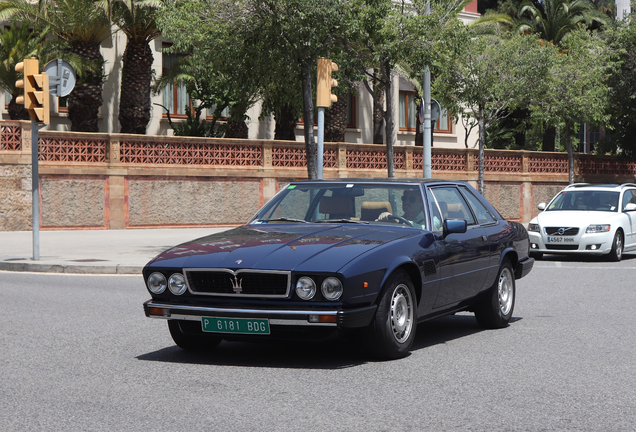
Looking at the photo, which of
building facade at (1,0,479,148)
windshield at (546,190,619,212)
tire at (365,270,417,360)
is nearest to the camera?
tire at (365,270,417,360)

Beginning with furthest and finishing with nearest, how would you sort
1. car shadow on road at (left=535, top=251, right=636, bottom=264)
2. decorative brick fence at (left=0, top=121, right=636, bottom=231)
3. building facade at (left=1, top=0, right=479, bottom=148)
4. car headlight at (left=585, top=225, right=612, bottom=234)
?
building facade at (left=1, top=0, right=479, bottom=148) → decorative brick fence at (left=0, top=121, right=636, bottom=231) → car shadow on road at (left=535, top=251, right=636, bottom=264) → car headlight at (left=585, top=225, right=612, bottom=234)

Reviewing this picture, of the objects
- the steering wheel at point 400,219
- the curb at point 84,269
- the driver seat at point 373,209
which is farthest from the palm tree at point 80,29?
the steering wheel at point 400,219

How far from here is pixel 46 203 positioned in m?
24.0

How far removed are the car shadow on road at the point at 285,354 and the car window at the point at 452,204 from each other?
112 centimetres

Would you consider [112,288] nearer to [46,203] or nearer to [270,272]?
[270,272]

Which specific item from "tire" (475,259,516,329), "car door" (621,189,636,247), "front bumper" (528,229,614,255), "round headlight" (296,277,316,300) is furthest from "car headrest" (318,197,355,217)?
"car door" (621,189,636,247)

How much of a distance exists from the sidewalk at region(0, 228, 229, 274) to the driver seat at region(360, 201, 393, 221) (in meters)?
7.65

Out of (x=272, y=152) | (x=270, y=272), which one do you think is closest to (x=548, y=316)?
(x=270, y=272)

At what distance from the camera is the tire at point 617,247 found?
17.5 meters

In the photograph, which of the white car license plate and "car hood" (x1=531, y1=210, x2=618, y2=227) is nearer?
the white car license plate

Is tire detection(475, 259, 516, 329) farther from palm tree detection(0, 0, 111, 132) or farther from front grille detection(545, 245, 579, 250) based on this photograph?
palm tree detection(0, 0, 111, 132)

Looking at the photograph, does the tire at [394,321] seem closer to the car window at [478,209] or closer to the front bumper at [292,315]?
the front bumper at [292,315]

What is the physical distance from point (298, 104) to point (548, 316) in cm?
1137

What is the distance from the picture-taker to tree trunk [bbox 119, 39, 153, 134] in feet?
90.2
